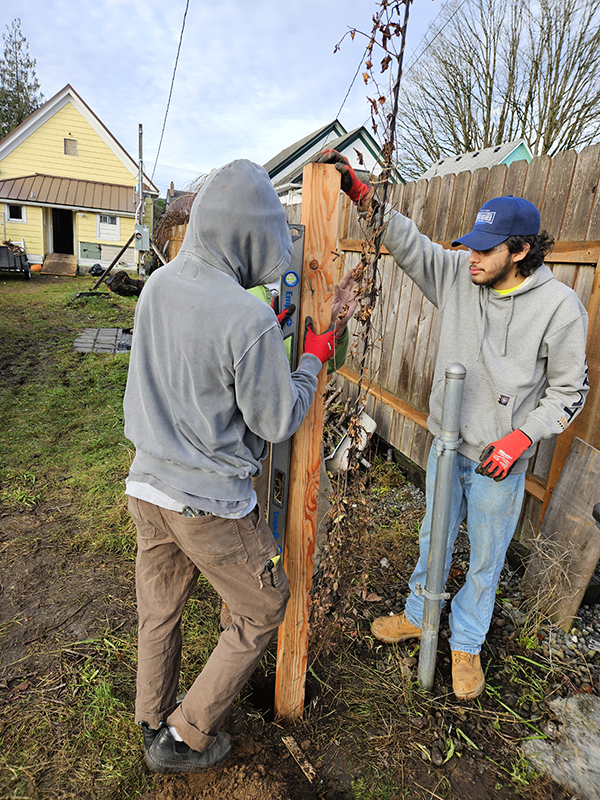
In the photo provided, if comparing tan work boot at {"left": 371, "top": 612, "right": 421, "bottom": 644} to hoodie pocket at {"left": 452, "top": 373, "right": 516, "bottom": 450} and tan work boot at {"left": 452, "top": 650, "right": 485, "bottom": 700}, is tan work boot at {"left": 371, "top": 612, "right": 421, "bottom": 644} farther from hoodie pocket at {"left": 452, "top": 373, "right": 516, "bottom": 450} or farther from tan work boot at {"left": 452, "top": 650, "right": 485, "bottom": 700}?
hoodie pocket at {"left": 452, "top": 373, "right": 516, "bottom": 450}

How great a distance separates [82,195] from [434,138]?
559 inches

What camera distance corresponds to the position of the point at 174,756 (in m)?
1.83

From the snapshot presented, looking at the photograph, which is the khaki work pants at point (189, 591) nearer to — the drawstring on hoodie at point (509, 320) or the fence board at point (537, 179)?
the drawstring on hoodie at point (509, 320)

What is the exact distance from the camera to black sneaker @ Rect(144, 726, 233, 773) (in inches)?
72.0

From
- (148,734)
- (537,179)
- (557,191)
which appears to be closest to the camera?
(148,734)

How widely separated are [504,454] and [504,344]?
49 centimetres

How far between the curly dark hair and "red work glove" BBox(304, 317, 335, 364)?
88 centimetres

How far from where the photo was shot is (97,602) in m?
2.98

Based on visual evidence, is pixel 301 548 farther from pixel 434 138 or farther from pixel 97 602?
pixel 434 138

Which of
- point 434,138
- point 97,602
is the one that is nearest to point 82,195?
point 434,138

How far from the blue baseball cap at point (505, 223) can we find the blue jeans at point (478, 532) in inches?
38.2

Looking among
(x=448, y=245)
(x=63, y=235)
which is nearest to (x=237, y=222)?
(x=448, y=245)

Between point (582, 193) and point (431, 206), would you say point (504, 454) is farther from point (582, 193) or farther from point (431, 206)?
point (431, 206)

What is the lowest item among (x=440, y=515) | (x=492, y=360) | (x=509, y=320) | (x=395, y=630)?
(x=395, y=630)
